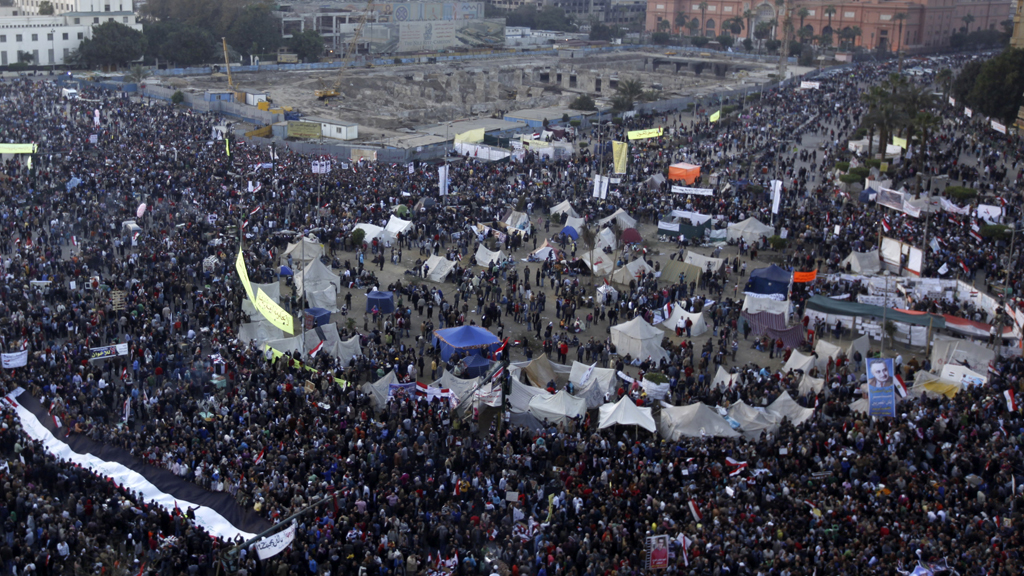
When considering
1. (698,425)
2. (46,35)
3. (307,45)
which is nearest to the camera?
(698,425)

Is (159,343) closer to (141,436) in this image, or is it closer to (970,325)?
(141,436)

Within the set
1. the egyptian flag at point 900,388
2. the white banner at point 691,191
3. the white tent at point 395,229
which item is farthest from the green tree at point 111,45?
the egyptian flag at point 900,388

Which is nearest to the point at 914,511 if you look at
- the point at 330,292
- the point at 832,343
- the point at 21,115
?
the point at 832,343

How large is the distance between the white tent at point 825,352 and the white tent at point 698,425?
5356 mm

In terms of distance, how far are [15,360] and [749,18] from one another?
13201cm

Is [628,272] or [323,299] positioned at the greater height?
[628,272]

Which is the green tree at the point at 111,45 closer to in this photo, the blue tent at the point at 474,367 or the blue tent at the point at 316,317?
the blue tent at the point at 316,317

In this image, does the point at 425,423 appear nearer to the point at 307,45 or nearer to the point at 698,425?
the point at 698,425

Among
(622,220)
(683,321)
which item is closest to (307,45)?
(622,220)

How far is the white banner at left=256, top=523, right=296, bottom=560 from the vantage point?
16156 mm

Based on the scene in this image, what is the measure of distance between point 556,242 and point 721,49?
102 metres

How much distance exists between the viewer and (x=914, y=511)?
1867 centimetres

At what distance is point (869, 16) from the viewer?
131250 millimetres

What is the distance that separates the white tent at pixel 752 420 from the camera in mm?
22750
